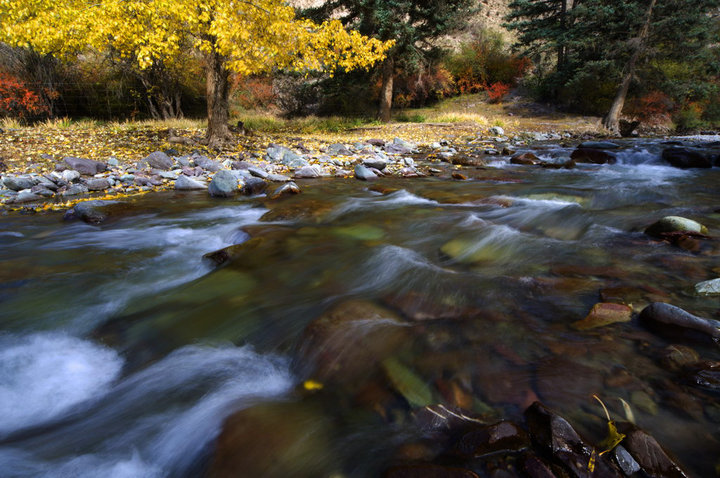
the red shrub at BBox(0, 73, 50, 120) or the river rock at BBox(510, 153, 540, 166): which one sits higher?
the red shrub at BBox(0, 73, 50, 120)

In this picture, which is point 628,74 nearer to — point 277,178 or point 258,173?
point 277,178

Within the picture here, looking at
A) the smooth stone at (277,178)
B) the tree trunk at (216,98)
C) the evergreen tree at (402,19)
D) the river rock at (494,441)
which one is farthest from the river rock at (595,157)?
the evergreen tree at (402,19)

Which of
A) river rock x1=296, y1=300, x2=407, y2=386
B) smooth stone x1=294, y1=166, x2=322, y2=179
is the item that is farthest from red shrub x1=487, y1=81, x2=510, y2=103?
river rock x1=296, y1=300, x2=407, y2=386

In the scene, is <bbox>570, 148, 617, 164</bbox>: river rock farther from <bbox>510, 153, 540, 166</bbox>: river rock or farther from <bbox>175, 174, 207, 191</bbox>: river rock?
<bbox>175, 174, 207, 191</bbox>: river rock

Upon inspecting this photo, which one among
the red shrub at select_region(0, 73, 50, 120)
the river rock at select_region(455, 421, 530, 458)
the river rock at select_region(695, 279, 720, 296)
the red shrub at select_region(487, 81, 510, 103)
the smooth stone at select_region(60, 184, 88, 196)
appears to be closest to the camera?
the river rock at select_region(455, 421, 530, 458)

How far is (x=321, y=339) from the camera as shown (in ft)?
7.37

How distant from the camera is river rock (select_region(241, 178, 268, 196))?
21.1 feet

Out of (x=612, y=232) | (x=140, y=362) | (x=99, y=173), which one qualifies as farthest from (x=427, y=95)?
(x=140, y=362)

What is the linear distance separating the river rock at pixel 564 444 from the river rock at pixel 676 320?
3.64 ft

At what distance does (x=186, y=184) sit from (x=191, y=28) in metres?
3.87

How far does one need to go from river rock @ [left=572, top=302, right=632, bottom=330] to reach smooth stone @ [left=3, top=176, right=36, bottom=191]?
27.4 feet

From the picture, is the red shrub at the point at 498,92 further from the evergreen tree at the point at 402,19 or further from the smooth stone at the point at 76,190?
the smooth stone at the point at 76,190

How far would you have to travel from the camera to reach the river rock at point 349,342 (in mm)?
2014

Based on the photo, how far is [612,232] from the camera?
3787mm
